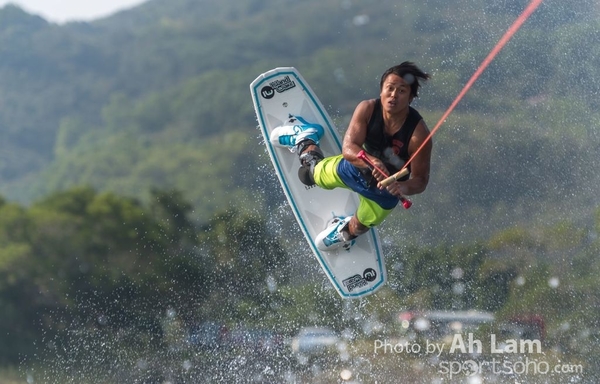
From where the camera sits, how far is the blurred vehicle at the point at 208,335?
8305 mm

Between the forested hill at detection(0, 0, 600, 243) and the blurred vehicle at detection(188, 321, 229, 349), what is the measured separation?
1.43 metres

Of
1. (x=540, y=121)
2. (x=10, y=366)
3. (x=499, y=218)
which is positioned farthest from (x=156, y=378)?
(x=540, y=121)

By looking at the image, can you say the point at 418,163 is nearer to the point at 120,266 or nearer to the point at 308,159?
the point at 308,159

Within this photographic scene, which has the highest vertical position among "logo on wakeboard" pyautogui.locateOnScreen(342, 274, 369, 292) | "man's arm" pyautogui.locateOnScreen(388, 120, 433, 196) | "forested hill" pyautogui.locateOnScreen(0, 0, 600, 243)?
"man's arm" pyautogui.locateOnScreen(388, 120, 433, 196)

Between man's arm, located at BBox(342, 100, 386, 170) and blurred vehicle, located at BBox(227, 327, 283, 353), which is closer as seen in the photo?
man's arm, located at BBox(342, 100, 386, 170)

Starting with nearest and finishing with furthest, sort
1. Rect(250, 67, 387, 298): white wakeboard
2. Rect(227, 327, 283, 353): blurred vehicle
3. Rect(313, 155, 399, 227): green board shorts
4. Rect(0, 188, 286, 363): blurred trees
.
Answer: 1. Rect(313, 155, 399, 227): green board shorts
2. Rect(250, 67, 387, 298): white wakeboard
3. Rect(227, 327, 283, 353): blurred vehicle
4. Rect(0, 188, 286, 363): blurred trees

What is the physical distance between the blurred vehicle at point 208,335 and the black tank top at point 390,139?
11.0 ft

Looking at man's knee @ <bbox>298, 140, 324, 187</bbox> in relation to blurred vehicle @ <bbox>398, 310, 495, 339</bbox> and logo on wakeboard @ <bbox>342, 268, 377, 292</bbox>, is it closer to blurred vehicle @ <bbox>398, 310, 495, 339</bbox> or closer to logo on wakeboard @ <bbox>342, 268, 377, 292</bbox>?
logo on wakeboard @ <bbox>342, 268, 377, 292</bbox>

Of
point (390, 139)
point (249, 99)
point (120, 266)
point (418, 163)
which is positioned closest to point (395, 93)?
point (390, 139)

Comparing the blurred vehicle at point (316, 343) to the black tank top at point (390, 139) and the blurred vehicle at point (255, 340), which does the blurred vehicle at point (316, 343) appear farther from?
the black tank top at point (390, 139)

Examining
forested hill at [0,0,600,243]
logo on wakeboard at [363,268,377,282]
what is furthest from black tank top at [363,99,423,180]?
forested hill at [0,0,600,243]

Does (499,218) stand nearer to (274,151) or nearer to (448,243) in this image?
(448,243)

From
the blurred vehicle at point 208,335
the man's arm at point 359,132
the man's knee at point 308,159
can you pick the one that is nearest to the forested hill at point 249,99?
the man's knee at point 308,159

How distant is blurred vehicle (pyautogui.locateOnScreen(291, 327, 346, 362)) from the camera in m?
7.75
